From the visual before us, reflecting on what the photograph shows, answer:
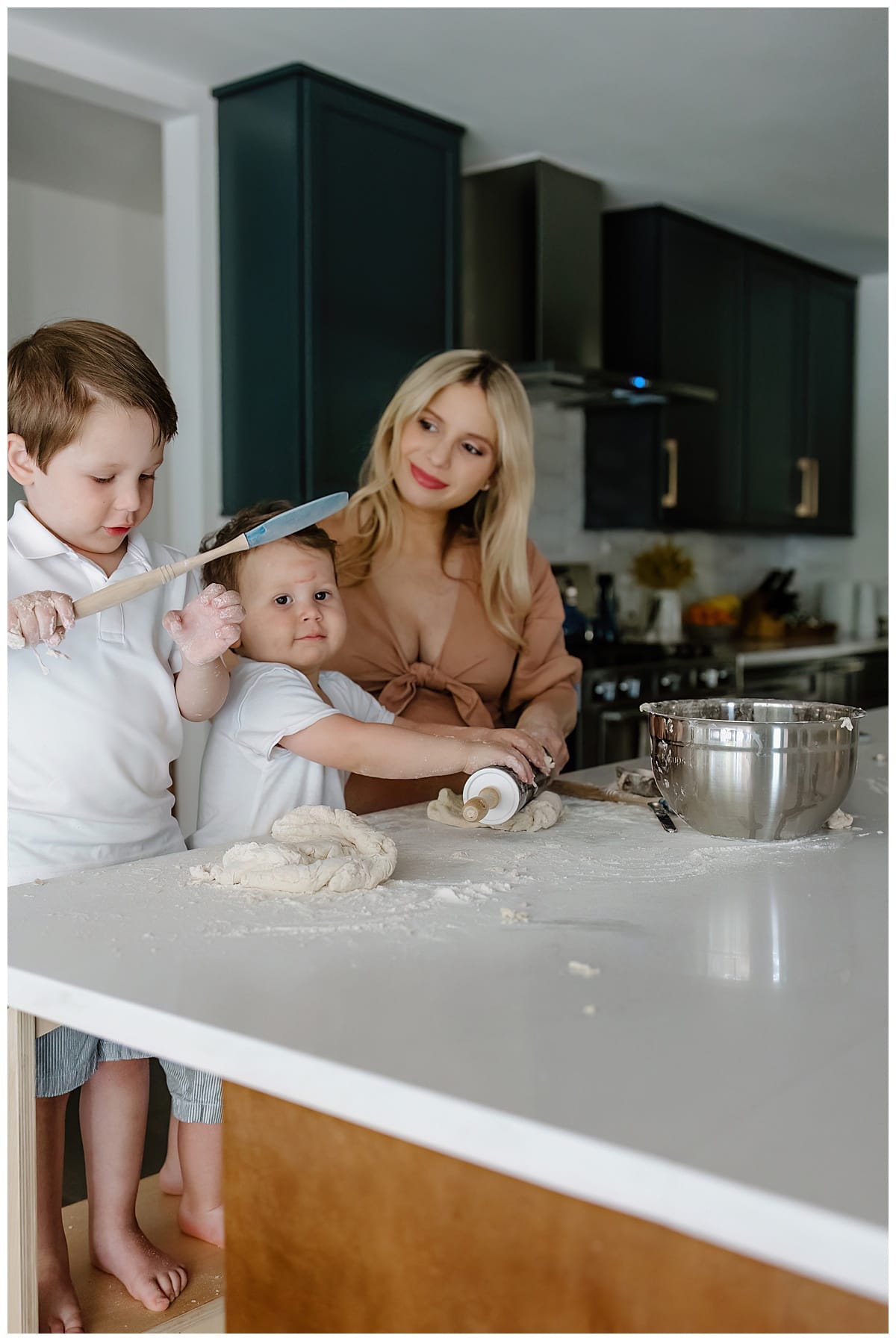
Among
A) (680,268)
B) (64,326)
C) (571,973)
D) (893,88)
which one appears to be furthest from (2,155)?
(680,268)

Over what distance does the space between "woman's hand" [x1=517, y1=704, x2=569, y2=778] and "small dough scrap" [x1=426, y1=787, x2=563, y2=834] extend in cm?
20

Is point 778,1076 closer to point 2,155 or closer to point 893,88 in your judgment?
point 893,88

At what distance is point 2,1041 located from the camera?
0.97 metres

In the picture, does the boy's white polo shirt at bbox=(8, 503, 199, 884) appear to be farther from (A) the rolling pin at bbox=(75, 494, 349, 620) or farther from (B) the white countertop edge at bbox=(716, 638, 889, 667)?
(B) the white countertop edge at bbox=(716, 638, 889, 667)

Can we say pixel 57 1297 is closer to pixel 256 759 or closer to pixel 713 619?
pixel 256 759

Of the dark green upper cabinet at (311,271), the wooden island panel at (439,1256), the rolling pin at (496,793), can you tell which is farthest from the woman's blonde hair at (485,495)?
the wooden island panel at (439,1256)

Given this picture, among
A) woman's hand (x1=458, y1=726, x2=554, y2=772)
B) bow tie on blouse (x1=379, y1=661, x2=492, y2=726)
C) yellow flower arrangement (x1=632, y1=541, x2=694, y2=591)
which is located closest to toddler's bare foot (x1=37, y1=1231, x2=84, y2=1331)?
woman's hand (x1=458, y1=726, x2=554, y2=772)

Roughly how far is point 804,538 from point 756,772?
4867mm

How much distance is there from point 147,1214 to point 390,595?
1.04m

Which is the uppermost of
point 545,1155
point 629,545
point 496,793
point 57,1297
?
point 629,545

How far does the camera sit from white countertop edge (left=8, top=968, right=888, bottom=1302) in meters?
0.58

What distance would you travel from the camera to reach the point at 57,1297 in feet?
3.94

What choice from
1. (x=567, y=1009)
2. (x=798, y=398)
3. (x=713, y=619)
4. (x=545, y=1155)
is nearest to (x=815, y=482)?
(x=798, y=398)

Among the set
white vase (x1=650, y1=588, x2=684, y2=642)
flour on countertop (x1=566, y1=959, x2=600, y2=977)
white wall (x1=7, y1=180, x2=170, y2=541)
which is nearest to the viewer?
flour on countertop (x1=566, y1=959, x2=600, y2=977)
